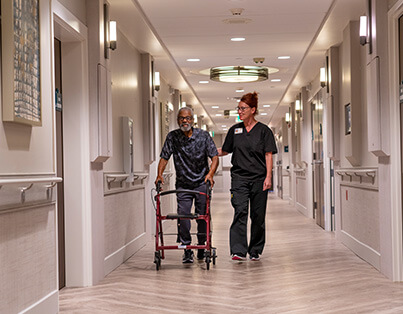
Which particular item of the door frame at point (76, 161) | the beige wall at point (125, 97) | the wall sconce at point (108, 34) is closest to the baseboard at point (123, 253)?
the door frame at point (76, 161)

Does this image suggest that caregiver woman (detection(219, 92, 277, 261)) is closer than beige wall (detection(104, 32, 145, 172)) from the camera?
Yes

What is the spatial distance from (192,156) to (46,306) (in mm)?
Result: 2553

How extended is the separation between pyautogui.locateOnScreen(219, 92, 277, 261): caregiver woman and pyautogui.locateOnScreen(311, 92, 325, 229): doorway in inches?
168

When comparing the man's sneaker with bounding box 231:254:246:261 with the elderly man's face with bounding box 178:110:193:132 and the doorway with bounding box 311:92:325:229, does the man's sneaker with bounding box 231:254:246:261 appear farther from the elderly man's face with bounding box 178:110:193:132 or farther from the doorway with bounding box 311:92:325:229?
the doorway with bounding box 311:92:325:229

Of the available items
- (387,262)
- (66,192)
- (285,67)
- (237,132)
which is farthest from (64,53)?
(285,67)

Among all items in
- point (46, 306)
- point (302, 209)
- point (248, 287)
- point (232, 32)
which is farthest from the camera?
point (302, 209)

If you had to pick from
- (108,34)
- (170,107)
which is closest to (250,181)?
(108,34)

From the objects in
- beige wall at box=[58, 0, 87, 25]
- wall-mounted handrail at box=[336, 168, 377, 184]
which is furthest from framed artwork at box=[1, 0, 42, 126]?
wall-mounted handrail at box=[336, 168, 377, 184]

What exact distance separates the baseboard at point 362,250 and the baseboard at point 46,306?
2.96 meters

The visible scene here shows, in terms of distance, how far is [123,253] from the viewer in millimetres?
6746

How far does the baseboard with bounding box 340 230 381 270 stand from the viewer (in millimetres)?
5959

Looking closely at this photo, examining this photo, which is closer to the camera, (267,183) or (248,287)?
(248,287)

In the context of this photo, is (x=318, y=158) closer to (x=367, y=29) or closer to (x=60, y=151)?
(x=367, y=29)

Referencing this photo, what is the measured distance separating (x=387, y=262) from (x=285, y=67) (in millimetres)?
5759
